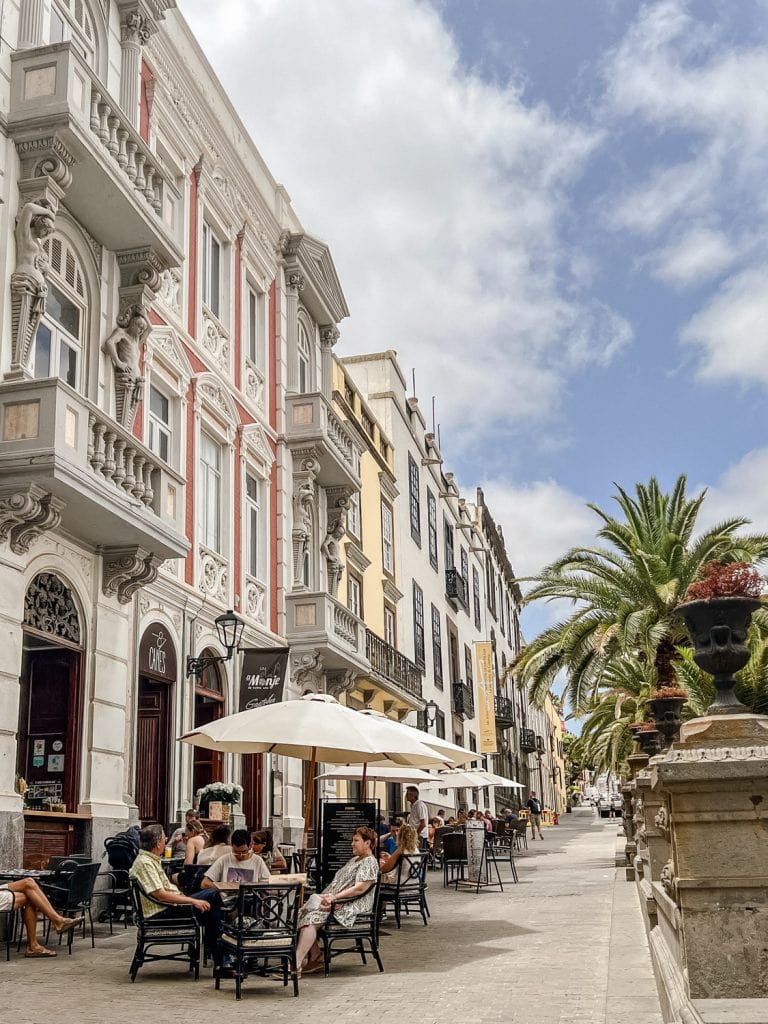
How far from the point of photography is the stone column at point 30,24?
1319cm

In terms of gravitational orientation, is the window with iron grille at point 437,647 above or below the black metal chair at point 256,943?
above

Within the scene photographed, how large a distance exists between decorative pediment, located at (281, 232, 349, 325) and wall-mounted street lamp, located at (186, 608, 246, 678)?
9596 millimetres

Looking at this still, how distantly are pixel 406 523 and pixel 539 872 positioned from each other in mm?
16058

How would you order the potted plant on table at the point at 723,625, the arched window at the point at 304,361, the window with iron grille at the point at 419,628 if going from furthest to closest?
the window with iron grille at the point at 419,628 → the arched window at the point at 304,361 → the potted plant on table at the point at 723,625

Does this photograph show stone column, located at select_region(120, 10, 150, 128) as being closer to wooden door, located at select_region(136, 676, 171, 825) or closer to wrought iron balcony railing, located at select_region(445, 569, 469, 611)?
wooden door, located at select_region(136, 676, 171, 825)

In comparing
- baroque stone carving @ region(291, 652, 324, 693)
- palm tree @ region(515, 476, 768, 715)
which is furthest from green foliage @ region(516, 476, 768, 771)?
baroque stone carving @ region(291, 652, 324, 693)

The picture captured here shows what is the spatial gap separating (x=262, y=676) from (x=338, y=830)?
14.1 ft

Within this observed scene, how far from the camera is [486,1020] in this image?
728 cm

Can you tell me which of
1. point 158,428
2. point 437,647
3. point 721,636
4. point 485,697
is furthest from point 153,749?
point 485,697

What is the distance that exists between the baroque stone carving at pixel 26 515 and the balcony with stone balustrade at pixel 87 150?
386 cm

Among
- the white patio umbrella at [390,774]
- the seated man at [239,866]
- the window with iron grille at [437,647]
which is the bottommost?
the seated man at [239,866]

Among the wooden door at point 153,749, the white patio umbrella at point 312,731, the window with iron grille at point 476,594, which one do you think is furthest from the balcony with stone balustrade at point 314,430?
the window with iron grille at point 476,594

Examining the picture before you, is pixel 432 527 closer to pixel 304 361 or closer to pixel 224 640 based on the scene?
pixel 304 361

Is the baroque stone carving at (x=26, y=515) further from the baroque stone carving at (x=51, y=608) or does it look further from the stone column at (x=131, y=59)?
the stone column at (x=131, y=59)
